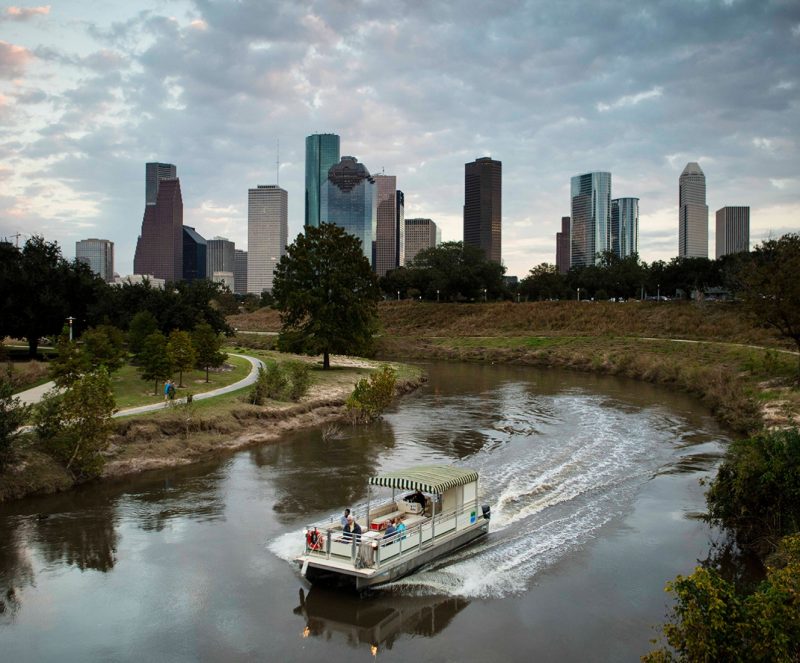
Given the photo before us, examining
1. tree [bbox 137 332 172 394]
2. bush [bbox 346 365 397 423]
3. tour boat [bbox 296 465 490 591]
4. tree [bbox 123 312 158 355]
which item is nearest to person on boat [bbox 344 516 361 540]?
tour boat [bbox 296 465 490 591]

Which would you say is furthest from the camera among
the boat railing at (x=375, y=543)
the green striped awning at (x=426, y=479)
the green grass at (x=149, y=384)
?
the green grass at (x=149, y=384)

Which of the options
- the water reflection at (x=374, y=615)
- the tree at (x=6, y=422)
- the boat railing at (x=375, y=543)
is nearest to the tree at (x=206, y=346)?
the tree at (x=6, y=422)

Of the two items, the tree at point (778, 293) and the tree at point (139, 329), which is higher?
the tree at point (778, 293)

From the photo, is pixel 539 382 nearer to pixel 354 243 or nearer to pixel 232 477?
pixel 354 243

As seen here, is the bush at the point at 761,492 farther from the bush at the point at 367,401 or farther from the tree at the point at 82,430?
the bush at the point at 367,401

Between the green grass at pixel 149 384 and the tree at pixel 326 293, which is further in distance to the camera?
the tree at pixel 326 293

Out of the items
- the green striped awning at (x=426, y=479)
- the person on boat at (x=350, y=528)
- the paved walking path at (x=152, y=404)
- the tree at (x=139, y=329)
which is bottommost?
the person on boat at (x=350, y=528)

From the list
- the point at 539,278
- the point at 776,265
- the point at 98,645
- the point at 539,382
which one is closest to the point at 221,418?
the point at 98,645
